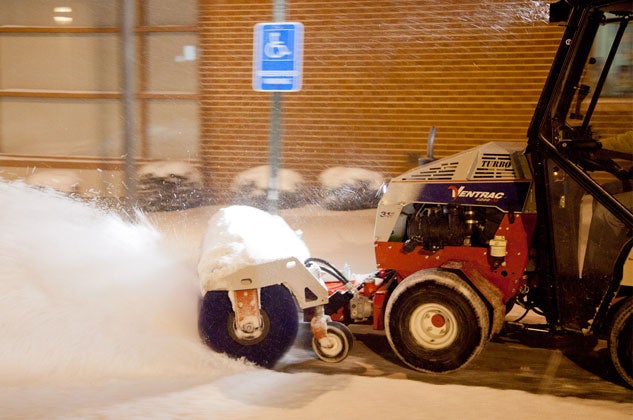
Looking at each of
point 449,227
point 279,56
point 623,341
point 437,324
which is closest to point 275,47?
point 279,56

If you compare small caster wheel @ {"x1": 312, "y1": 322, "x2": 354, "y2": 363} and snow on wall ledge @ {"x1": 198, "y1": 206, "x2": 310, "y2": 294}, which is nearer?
snow on wall ledge @ {"x1": 198, "y1": 206, "x2": 310, "y2": 294}

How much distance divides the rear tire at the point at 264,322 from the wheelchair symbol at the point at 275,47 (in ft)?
9.97

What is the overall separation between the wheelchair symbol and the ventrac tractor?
2573 mm

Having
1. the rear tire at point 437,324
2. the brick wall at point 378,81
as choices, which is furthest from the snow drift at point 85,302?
the brick wall at point 378,81

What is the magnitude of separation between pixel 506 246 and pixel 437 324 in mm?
734

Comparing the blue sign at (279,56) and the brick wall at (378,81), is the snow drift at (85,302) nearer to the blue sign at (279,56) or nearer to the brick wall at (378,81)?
the blue sign at (279,56)

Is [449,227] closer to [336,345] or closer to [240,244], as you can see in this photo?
[336,345]

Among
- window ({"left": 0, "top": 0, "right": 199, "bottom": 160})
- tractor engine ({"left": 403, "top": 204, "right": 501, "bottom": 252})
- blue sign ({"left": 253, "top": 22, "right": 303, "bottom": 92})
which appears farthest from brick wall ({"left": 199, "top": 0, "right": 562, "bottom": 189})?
tractor engine ({"left": 403, "top": 204, "right": 501, "bottom": 252})

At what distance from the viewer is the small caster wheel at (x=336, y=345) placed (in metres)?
5.39

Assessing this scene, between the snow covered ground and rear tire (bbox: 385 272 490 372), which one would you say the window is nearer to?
the snow covered ground

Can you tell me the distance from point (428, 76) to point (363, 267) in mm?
4785

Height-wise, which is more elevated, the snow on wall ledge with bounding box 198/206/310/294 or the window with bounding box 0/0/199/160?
the window with bounding box 0/0/199/160

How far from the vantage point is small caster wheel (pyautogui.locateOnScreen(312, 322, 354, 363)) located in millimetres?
5395

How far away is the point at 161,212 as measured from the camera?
494 inches
